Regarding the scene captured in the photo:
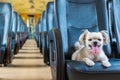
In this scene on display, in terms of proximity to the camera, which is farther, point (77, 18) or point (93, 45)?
point (77, 18)

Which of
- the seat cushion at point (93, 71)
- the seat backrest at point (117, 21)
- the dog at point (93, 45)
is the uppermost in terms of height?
the seat backrest at point (117, 21)

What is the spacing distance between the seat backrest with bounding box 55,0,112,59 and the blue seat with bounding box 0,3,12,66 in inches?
62.9

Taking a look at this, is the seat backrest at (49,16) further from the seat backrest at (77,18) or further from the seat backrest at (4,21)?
the seat backrest at (77,18)

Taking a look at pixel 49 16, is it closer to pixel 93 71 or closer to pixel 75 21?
pixel 75 21

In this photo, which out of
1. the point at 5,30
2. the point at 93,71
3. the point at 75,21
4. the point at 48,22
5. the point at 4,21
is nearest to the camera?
the point at 93,71

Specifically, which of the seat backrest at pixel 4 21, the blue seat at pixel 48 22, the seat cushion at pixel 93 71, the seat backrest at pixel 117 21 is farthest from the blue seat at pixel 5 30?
the seat cushion at pixel 93 71

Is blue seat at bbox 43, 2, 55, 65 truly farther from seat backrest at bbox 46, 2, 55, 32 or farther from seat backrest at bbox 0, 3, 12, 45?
seat backrest at bbox 0, 3, 12, 45

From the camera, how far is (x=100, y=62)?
7.98 feet

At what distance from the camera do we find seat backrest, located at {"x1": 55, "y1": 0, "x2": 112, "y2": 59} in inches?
117

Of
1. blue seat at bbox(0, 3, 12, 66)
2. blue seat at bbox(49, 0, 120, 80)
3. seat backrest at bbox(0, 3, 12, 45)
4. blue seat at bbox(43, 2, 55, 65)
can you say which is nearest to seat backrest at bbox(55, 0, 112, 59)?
blue seat at bbox(49, 0, 120, 80)

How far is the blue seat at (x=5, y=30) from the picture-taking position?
439 cm

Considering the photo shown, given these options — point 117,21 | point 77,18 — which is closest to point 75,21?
point 77,18

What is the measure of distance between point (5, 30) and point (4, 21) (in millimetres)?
193

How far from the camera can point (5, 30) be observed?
4.75 metres
